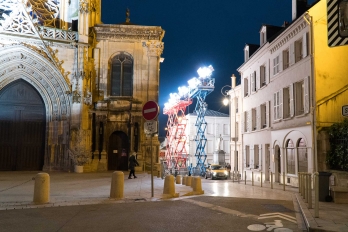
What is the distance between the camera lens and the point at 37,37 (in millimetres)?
22766

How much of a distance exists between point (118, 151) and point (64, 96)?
5015 millimetres

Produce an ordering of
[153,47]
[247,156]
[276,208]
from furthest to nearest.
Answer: [247,156] < [153,47] < [276,208]

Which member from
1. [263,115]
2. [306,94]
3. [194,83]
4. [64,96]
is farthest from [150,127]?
[194,83]

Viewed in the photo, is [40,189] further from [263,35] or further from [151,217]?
[263,35]

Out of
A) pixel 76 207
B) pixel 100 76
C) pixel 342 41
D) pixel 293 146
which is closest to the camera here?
pixel 342 41

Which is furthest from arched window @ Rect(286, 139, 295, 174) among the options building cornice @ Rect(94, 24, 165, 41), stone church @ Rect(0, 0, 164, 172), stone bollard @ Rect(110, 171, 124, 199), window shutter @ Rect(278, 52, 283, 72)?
stone bollard @ Rect(110, 171, 124, 199)

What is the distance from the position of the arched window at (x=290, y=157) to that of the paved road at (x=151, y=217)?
12554mm

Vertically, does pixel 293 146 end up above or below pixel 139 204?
above

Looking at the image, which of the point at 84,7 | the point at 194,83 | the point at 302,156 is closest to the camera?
the point at 302,156

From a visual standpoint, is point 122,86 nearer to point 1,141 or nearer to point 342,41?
point 1,141

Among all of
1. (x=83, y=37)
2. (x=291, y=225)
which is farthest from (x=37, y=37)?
(x=291, y=225)

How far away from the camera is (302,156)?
70.6 feet

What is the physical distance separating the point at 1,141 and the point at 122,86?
8.46 m

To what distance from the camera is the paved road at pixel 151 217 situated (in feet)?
24.3
